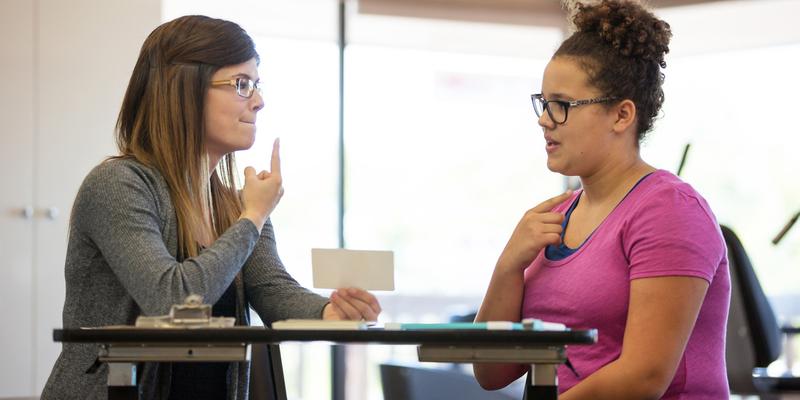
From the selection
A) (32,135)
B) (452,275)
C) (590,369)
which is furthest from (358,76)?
(590,369)

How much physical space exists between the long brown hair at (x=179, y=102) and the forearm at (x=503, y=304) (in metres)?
0.51

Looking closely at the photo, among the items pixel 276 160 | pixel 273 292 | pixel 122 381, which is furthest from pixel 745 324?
pixel 122 381

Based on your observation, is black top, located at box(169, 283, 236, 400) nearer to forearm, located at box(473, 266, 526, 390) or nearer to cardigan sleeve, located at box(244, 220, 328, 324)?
cardigan sleeve, located at box(244, 220, 328, 324)

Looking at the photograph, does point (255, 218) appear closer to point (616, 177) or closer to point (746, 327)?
point (616, 177)

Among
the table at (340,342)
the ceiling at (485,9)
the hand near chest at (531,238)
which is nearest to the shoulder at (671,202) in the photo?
the hand near chest at (531,238)

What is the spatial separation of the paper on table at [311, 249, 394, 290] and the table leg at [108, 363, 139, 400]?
1.01ft

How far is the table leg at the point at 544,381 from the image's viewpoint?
133cm

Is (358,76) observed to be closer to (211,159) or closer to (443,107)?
(443,107)

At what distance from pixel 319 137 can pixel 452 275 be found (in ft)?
3.54

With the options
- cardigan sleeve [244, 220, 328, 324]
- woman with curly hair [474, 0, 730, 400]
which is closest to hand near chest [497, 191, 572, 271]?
woman with curly hair [474, 0, 730, 400]

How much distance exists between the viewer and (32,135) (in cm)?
439

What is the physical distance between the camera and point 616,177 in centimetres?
177

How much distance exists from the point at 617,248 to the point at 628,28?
0.37 m

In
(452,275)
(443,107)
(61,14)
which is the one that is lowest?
(452,275)
